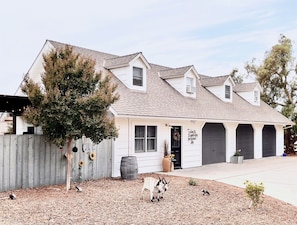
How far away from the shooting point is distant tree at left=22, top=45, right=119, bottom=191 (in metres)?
8.47

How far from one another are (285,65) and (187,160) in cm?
1750

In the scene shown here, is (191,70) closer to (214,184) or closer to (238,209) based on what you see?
(214,184)

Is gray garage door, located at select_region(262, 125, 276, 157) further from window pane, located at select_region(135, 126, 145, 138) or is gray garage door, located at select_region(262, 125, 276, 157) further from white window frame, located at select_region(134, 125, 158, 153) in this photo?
window pane, located at select_region(135, 126, 145, 138)

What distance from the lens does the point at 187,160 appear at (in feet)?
50.1

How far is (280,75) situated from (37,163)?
24525 mm

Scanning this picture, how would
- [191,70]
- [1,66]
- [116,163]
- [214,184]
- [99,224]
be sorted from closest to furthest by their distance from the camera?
1. [99,224]
2. [214,184]
3. [116,163]
4. [1,66]
5. [191,70]

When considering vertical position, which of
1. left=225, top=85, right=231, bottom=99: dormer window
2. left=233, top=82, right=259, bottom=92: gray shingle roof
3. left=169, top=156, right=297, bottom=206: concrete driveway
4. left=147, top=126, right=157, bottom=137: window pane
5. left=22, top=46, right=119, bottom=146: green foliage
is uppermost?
left=233, top=82, right=259, bottom=92: gray shingle roof

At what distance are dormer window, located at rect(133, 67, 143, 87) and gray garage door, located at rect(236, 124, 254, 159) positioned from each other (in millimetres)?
7665

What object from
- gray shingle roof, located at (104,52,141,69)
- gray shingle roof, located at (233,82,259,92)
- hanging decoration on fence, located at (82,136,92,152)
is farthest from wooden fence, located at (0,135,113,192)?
gray shingle roof, located at (233,82,259,92)

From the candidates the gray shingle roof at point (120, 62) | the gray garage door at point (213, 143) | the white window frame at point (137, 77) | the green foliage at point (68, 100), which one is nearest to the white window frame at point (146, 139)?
the white window frame at point (137, 77)

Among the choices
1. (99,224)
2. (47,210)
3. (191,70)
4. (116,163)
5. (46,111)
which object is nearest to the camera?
(99,224)

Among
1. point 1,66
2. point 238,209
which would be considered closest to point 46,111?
point 238,209

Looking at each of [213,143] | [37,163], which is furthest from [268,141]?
[37,163]

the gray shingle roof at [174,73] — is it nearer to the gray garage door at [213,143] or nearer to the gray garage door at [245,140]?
the gray garage door at [213,143]
